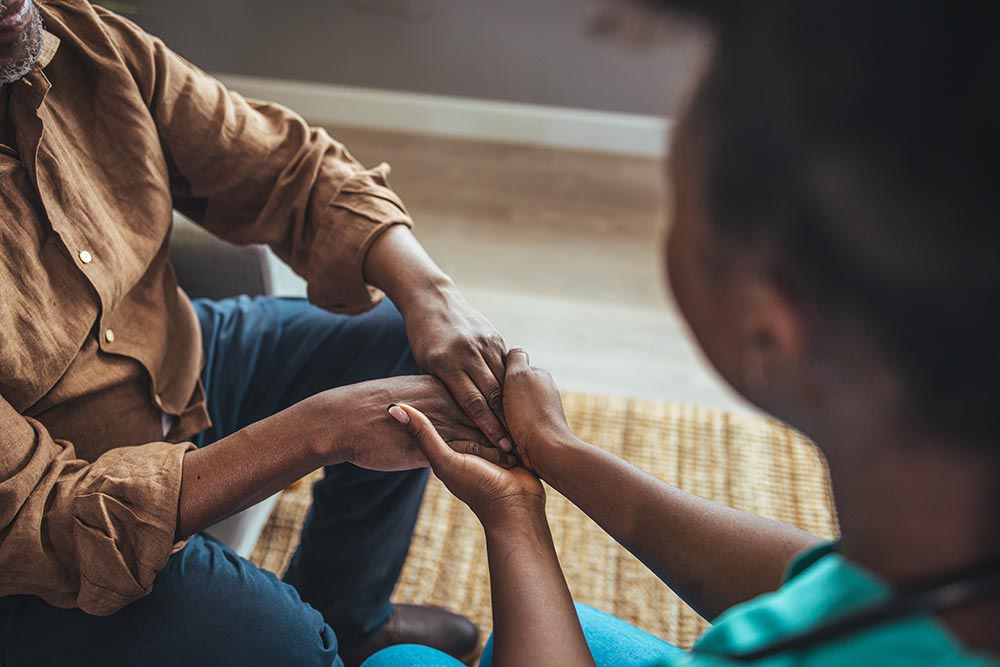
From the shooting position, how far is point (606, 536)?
1.59m

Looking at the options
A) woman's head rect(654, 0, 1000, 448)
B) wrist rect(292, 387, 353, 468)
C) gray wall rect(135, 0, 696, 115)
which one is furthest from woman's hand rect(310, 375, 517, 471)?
gray wall rect(135, 0, 696, 115)

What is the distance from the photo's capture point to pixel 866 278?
1.32 feet

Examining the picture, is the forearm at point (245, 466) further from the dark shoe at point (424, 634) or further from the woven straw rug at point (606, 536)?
the woven straw rug at point (606, 536)

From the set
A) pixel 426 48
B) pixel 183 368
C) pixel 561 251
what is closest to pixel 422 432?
pixel 183 368

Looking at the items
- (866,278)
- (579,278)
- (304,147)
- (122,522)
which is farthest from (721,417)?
(866,278)

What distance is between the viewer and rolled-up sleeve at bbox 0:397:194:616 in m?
0.82

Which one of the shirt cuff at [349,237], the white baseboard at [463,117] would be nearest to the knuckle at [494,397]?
the shirt cuff at [349,237]

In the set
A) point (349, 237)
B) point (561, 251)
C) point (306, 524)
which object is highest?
point (349, 237)

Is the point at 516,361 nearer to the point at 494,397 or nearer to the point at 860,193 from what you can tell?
the point at 494,397

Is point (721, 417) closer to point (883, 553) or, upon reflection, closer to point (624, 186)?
point (624, 186)

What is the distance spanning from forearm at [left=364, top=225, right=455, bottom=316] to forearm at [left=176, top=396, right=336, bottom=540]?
0.74ft

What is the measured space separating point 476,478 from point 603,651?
214mm

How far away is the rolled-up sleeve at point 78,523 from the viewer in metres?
0.82

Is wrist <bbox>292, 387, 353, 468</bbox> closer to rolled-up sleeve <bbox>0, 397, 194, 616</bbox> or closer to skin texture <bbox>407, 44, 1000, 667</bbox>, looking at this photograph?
rolled-up sleeve <bbox>0, 397, 194, 616</bbox>
